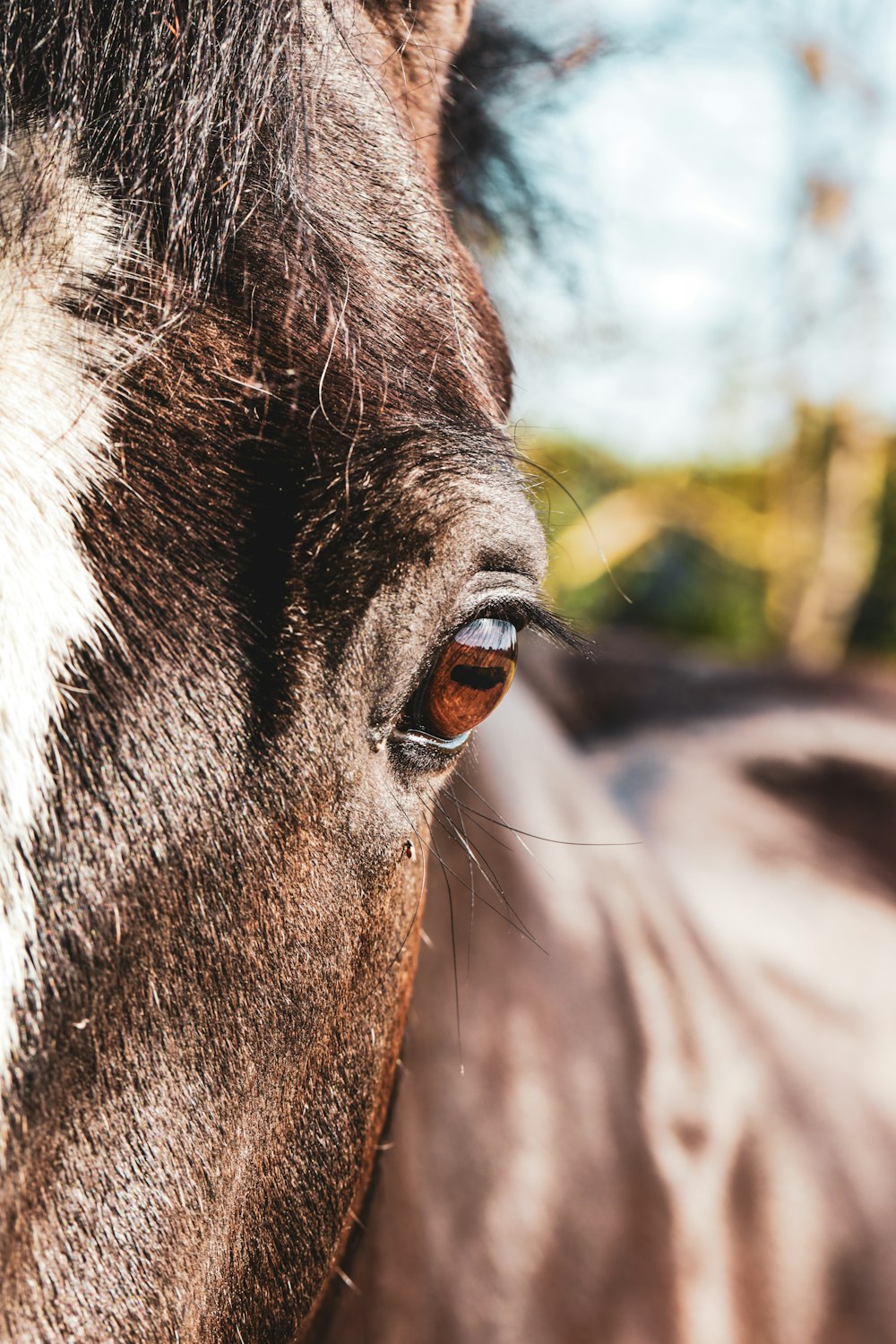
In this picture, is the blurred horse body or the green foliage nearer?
the blurred horse body

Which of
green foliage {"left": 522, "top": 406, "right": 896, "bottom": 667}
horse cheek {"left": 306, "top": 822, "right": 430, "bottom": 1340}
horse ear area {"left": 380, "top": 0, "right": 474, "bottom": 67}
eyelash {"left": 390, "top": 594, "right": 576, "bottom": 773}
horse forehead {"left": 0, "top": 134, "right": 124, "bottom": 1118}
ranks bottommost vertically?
green foliage {"left": 522, "top": 406, "right": 896, "bottom": 667}

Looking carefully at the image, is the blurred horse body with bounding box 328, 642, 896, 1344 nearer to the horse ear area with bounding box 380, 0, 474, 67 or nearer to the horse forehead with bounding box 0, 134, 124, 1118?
the horse forehead with bounding box 0, 134, 124, 1118

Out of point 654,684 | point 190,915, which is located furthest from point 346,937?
point 654,684

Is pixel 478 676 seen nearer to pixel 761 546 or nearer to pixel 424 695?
pixel 424 695

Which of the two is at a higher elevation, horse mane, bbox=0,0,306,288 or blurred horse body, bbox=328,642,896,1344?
horse mane, bbox=0,0,306,288

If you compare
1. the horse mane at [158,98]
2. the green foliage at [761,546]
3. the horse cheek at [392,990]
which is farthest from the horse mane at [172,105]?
the green foliage at [761,546]

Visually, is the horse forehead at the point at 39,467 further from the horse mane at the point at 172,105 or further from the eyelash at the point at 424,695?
the eyelash at the point at 424,695

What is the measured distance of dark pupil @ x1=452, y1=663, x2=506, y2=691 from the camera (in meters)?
0.83

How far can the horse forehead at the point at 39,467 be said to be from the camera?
0.61 m

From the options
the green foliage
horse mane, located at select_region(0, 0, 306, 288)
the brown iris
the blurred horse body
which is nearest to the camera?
horse mane, located at select_region(0, 0, 306, 288)

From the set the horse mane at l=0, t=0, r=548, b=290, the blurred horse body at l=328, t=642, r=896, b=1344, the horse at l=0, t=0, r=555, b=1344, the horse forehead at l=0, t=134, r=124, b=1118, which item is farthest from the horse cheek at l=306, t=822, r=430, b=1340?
the horse mane at l=0, t=0, r=548, b=290

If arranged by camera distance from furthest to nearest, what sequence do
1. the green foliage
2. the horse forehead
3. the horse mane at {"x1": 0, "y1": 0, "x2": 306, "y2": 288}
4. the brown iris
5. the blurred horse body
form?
the green foliage, the blurred horse body, the brown iris, the horse mane at {"x1": 0, "y1": 0, "x2": 306, "y2": 288}, the horse forehead

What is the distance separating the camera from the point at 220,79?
29.8 inches

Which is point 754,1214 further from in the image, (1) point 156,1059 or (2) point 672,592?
(2) point 672,592
